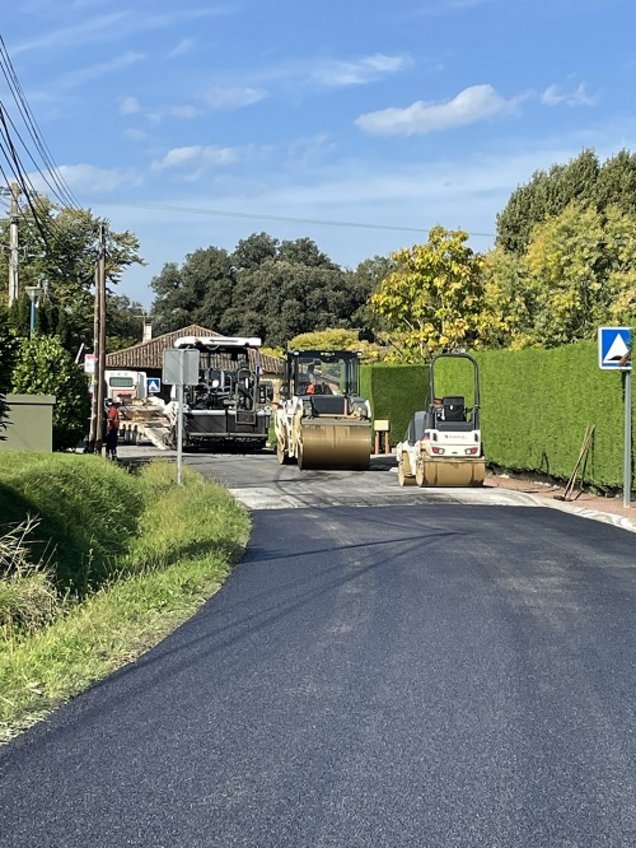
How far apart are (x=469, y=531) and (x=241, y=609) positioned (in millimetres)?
6253

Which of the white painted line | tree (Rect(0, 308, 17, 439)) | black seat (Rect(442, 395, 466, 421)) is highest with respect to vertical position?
tree (Rect(0, 308, 17, 439))

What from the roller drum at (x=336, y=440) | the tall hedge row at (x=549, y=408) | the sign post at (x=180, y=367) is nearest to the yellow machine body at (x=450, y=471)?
the tall hedge row at (x=549, y=408)

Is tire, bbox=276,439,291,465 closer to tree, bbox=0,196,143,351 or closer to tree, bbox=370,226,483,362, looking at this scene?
tree, bbox=370,226,483,362

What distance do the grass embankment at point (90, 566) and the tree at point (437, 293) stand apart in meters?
20.1

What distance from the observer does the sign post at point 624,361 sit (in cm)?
1741

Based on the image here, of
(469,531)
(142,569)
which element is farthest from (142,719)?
(469,531)

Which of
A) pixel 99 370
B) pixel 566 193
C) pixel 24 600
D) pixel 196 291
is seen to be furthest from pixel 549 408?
pixel 196 291

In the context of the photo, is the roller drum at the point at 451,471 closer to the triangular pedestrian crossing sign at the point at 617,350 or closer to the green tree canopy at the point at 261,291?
the triangular pedestrian crossing sign at the point at 617,350

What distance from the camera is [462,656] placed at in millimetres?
7188

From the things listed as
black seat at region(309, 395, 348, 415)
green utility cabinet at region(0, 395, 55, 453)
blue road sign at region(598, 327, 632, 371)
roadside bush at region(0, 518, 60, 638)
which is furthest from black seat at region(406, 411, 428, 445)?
roadside bush at region(0, 518, 60, 638)

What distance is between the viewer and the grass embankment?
22.7 feet

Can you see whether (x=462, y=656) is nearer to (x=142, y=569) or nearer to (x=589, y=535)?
(x=142, y=569)

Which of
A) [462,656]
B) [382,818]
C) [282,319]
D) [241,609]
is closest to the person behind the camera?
[382,818]

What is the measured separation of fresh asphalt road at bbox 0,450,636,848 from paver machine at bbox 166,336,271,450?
942 inches
